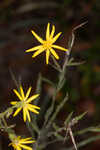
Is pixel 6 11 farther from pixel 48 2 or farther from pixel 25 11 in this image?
pixel 48 2

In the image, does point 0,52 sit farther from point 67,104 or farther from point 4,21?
point 67,104

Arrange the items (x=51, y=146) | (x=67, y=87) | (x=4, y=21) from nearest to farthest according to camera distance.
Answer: (x=51, y=146)
(x=67, y=87)
(x=4, y=21)

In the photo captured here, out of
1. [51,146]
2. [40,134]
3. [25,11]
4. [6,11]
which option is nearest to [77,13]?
[25,11]

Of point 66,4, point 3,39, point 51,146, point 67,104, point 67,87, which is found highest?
point 66,4

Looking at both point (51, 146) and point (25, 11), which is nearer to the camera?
point (51, 146)

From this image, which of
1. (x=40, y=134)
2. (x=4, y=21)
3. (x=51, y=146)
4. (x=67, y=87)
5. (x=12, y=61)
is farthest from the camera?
(x=4, y=21)

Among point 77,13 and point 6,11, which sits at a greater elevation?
point 6,11

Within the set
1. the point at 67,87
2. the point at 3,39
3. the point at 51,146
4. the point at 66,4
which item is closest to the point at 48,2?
the point at 66,4
